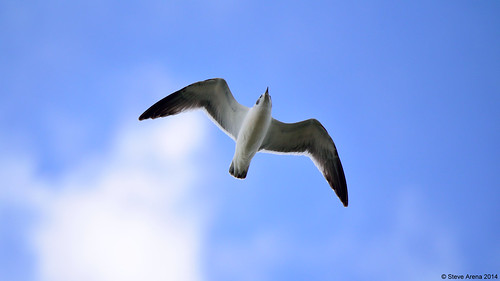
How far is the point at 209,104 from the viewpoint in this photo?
11.2 m

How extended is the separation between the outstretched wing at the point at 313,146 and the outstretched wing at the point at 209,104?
0.85 m

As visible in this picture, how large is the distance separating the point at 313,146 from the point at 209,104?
2665mm

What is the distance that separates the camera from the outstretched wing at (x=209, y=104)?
10859mm

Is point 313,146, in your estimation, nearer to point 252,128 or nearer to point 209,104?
point 252,128

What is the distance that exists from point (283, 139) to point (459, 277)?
15.5ft

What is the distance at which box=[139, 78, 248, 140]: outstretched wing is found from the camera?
1086 centimetres

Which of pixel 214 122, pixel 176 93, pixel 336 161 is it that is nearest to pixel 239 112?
pixel 214 122

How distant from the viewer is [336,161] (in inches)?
456

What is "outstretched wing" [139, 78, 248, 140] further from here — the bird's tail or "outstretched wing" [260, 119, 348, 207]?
"outstretched wing" [260, 119, 348, 207]

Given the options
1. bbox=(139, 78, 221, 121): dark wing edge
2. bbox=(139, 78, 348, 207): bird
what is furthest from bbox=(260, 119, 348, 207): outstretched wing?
bbox=(139, 78, 221, 121): dark wing edge

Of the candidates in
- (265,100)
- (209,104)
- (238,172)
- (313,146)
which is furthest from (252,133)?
(313,146)

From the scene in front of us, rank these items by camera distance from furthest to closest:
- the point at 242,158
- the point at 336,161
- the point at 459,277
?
1. the point at 336,161
2. the point at 242,158
3. the point at 459,277

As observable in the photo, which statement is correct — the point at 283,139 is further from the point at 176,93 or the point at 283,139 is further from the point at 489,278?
the point at 489,278

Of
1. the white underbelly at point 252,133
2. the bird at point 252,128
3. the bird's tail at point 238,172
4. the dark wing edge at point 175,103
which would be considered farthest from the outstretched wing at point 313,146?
the dark wing edge at point 175,103
